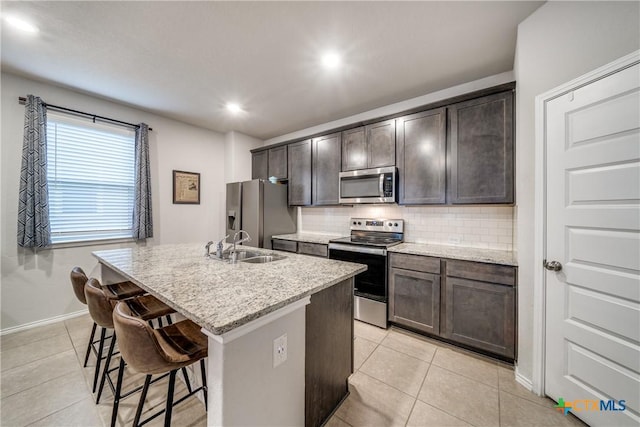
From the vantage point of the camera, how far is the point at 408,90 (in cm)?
281

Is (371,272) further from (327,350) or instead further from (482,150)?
(482,150)

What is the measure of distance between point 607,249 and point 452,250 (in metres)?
1.16

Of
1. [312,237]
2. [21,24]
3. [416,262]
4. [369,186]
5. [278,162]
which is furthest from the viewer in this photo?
[278,162]

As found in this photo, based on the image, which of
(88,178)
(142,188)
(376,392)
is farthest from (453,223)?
(88,178)

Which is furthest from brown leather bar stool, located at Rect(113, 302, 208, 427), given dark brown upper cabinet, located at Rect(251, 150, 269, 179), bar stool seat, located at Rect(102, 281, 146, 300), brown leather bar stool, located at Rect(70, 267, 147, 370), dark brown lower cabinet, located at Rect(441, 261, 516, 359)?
dark brown upper cabinet, located at Rect(251, 150, 269, 179)

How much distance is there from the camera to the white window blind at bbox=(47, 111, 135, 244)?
2789mm

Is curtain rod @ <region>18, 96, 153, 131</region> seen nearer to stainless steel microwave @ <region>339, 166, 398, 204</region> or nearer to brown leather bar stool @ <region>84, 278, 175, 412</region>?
brown leather bar stool @ <region>84, 278, 175, 412</region>

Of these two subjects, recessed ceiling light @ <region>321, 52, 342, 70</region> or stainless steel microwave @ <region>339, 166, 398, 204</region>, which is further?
stainless steel microwave @ <region>339, 166, 398, 204</region>

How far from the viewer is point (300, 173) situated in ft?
12.6

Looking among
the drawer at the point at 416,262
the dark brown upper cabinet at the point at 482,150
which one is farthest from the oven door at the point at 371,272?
the dark brown upper cabinet at the point at 482,150

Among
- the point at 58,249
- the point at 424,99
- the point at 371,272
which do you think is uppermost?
the point at 424,99

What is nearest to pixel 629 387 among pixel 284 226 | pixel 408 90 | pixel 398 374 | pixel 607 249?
pixel 607 249

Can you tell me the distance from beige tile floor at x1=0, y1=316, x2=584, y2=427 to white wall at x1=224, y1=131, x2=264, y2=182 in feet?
9.58

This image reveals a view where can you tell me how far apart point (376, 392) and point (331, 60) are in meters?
2.81
